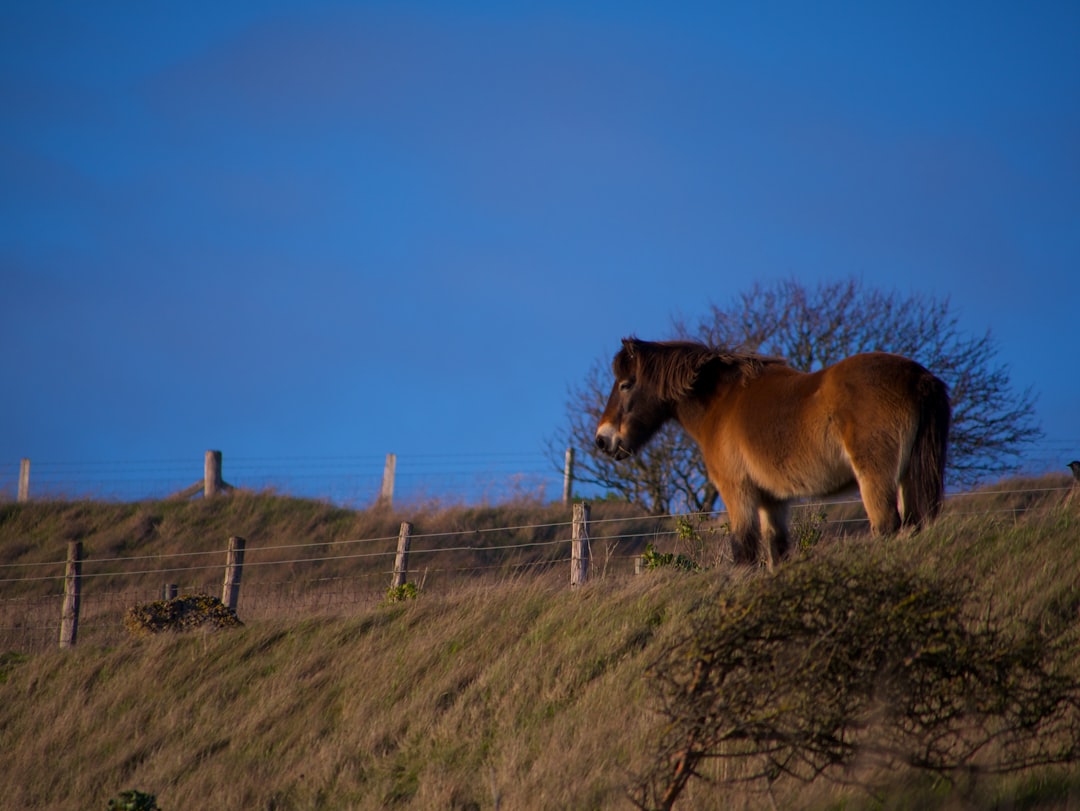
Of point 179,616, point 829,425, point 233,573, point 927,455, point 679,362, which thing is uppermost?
point 679,362

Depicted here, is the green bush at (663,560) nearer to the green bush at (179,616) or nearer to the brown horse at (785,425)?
the brown horse at (785,425)

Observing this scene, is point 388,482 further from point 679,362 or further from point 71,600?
point 679,362

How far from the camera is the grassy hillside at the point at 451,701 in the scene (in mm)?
5664

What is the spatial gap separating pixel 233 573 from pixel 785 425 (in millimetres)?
9249

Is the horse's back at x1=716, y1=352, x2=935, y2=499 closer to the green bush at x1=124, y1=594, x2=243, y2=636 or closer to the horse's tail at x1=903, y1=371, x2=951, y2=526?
the horse's tail at x1=903, y1=371, x2=951, y2=526

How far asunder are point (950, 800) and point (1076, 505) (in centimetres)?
471

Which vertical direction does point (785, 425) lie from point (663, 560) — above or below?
above

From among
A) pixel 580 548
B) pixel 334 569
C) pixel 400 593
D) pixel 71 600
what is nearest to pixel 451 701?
pixel 400 593

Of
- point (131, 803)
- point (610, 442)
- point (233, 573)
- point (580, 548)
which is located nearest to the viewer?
point (131, 803)

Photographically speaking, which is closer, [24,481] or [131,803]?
[131,803]

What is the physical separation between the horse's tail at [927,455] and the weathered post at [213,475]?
20.4 meters

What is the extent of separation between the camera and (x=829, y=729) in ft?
13.8

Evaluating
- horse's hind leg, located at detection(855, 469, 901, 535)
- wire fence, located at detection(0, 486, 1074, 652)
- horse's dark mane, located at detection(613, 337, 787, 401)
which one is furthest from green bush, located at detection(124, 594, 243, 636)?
horse's hind leg, located at detection(855, 469, 901, 535)

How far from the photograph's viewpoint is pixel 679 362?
8633 mm
